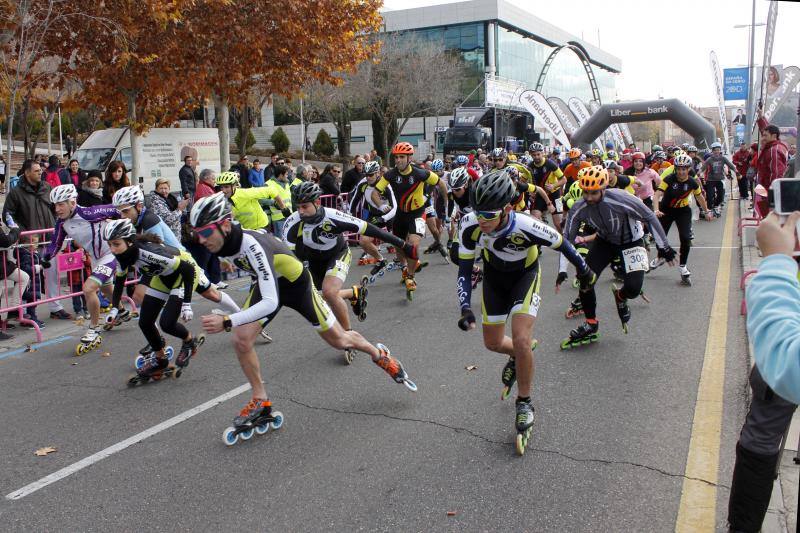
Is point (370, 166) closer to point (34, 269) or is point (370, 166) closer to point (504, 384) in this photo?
point (34, 269)

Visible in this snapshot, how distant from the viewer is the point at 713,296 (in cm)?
1013

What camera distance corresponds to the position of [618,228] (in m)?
8.04

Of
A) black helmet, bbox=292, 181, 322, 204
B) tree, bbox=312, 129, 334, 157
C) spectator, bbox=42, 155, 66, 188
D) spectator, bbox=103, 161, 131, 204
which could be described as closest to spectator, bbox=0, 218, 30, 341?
spectator, bbox=103, 161, 131, 204

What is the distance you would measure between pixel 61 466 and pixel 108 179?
760 cm

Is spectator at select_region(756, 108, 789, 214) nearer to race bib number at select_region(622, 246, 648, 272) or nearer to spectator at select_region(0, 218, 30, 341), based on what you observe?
race bib number at select_region(622, 246, 648, 272)

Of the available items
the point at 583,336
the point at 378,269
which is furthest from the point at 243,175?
the point at 583,336

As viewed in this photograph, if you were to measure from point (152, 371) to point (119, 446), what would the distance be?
172 cm

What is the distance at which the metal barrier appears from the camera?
9.27 meters

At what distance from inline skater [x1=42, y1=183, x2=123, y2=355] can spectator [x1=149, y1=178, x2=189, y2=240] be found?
269cm

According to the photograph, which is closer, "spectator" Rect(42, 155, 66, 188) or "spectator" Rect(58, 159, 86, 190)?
"spectator" Rect(42, 155, 66, 188)

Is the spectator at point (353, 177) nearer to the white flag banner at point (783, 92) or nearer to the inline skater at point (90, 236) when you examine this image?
the inline skater at point (90, 236)

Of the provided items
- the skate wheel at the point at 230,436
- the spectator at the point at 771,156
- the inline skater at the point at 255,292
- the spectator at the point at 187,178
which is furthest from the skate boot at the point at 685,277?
the spectator at the point at 187,178

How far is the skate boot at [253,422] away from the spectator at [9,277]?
198 inches

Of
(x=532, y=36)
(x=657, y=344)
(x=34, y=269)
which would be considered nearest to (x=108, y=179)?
(x=34, y=269)
